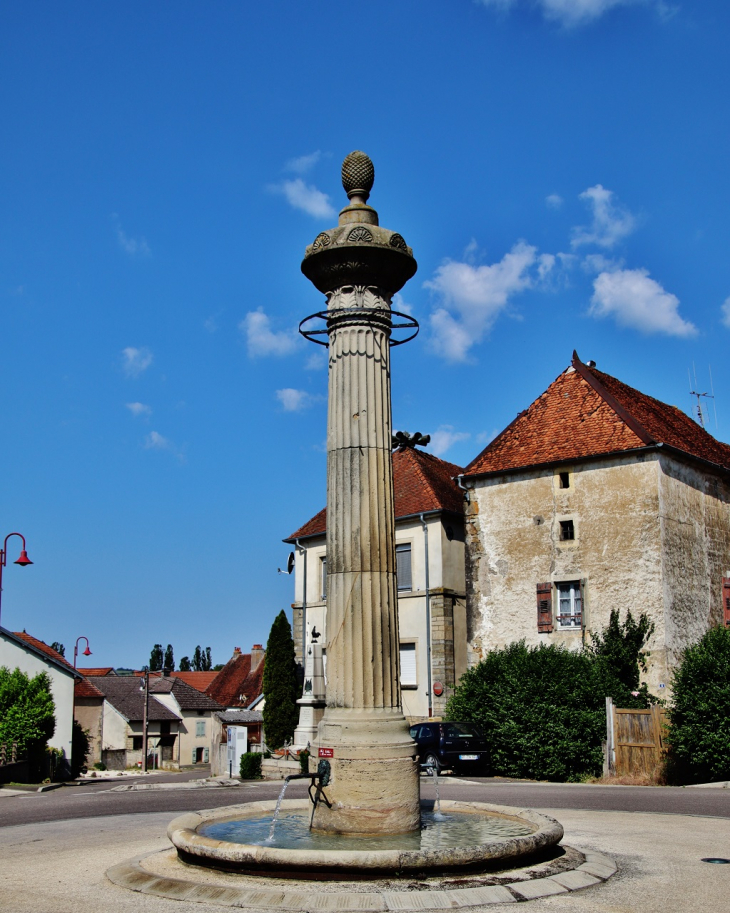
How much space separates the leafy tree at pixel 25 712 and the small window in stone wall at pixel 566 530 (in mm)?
14919

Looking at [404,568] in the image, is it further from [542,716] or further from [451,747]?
[542,716]

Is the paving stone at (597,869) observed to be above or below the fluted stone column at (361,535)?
below

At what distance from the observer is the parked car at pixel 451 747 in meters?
21.0

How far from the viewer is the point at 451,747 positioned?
21125 mm

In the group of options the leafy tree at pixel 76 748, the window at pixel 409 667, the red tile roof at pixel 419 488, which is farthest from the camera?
the leafy tree at pixel 76 748

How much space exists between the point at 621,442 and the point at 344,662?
18.0 metres

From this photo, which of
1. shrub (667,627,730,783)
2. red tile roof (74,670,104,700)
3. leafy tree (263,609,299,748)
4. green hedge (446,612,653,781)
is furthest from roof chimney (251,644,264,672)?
shrub (667,627,730,783)

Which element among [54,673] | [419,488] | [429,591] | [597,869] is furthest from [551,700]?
[54,673]

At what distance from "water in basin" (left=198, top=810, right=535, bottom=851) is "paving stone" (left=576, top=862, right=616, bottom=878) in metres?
0.81

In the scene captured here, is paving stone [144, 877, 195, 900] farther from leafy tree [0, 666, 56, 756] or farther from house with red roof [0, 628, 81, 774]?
house with red roof [0, 628, 81, 774]

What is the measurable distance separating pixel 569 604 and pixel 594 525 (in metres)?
2.30

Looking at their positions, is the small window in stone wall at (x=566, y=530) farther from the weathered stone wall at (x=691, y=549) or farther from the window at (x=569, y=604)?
the weathered stone wall at (x=691, y=549)

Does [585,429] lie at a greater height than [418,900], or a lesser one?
greater

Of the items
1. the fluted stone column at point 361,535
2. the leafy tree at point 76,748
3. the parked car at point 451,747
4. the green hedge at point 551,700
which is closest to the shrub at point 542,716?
the green hedge at point 551,700
